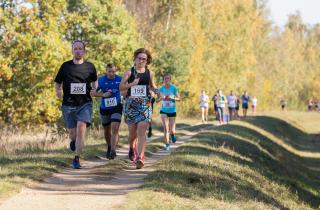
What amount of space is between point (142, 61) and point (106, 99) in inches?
86.8

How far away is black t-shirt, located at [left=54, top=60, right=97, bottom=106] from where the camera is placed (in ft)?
38.4

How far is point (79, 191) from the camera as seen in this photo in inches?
357

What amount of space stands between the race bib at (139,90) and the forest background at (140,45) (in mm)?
14585

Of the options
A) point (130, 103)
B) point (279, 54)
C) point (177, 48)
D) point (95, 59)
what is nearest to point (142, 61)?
point (130, 103)

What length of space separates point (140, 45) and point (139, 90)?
25.6 metres

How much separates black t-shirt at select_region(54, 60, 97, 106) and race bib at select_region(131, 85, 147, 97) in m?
0.88

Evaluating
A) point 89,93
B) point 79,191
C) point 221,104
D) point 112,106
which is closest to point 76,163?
point 89,93

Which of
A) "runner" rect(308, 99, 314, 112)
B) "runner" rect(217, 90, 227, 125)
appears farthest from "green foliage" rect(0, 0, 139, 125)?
"runner" rect(308, 99, 314, 112)

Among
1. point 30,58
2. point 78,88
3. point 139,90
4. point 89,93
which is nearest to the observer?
point 139,90

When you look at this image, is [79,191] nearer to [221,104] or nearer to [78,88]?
[78,88]

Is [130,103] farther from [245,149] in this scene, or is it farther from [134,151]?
[245,149]

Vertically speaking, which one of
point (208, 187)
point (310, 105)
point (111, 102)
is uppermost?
point (111, 102)

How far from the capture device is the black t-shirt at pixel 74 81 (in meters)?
11.7

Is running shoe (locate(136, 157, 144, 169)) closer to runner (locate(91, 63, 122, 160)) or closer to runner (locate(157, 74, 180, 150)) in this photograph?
runner (locate(91, 63, 122, 160))
